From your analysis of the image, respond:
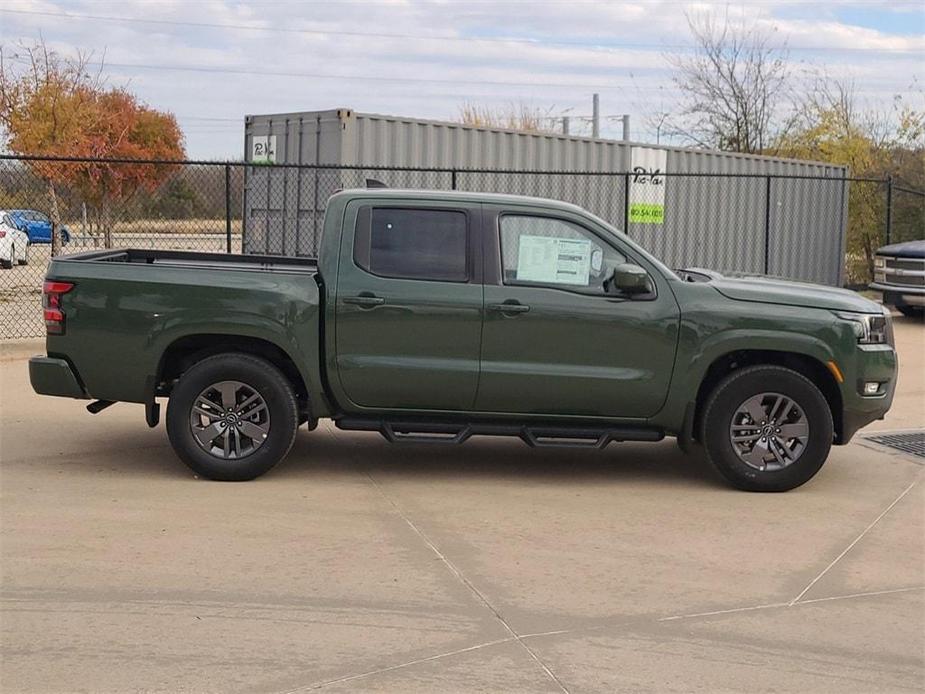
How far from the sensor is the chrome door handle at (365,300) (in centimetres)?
738

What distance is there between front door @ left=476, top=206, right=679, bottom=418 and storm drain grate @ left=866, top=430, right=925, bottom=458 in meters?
2.59

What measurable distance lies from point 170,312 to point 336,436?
2142 millimetres

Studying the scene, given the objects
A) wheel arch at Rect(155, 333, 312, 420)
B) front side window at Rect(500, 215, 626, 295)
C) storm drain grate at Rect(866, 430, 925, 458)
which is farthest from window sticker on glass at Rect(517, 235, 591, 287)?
storm drain grate at Rect(866, 430, 925, 458)

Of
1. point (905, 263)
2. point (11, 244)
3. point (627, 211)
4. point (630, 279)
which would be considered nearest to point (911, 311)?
point (905, 263)

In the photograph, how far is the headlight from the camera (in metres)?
7.47

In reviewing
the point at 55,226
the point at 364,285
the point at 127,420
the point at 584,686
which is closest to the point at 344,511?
the point at 364,285

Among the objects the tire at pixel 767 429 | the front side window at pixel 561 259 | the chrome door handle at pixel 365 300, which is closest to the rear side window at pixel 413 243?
the chrome door handle at pixel 365 300

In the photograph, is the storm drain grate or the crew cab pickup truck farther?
the storm drain grate

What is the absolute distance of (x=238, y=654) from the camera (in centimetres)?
468

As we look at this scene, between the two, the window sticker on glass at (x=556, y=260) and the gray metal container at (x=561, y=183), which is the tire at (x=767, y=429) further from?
the gray metal container at (x=561, y=183)

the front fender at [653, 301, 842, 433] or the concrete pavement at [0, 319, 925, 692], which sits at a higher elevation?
the front fender at [653, 301, 842, 433]

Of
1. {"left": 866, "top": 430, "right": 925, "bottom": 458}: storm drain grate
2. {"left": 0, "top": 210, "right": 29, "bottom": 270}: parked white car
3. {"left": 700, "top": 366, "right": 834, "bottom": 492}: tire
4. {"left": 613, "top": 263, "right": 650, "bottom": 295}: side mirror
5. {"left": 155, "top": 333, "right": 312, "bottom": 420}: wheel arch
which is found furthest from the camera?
{"left": 0, "top": 210, "right": 29, "bottom": 270}: parked white car

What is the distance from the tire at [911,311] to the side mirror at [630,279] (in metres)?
11.2

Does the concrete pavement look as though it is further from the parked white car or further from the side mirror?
the parked white car
